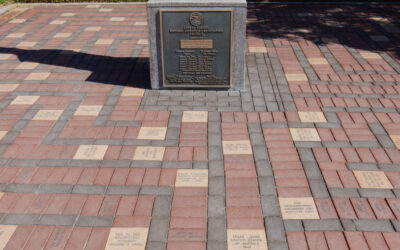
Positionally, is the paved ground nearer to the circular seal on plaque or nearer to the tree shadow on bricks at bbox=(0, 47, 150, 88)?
the tree shadow on bricks at bbox=(0, 47, 150, 88)

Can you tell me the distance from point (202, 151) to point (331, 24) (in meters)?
A: 5.67

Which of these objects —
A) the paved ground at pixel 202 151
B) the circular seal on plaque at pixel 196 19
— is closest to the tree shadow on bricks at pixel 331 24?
the paved ground at pixel 202 151

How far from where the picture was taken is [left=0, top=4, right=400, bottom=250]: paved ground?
3436 millimetres

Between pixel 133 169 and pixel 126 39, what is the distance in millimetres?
4439

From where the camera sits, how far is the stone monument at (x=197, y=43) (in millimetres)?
5277

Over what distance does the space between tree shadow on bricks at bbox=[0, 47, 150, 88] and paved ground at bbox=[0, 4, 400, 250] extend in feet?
0.11

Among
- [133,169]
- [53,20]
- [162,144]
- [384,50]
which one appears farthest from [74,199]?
[53,20]

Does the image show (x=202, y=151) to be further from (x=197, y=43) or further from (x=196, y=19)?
(x=196, y=19)

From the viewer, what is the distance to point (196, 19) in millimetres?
5328

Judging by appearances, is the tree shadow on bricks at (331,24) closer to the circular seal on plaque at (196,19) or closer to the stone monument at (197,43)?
the stone monument at (197,43)

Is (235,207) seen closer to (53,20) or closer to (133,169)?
(133,169)

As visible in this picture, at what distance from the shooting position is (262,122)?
5016 millimetres

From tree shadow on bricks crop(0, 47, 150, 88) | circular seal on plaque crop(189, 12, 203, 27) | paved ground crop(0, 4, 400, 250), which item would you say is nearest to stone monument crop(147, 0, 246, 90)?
circular seal on plaque crop(189, 12, 203, 27)

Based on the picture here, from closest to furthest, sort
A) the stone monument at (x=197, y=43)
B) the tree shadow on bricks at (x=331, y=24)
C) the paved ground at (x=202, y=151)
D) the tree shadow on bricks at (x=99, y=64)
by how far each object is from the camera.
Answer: the paved ground at (x=202, y=151) < the stone monument at (x=197, y=43) < the tree shadow on bricks at (x=99, y=64) < the tree shadow on bricks at (x=331, y=24)
